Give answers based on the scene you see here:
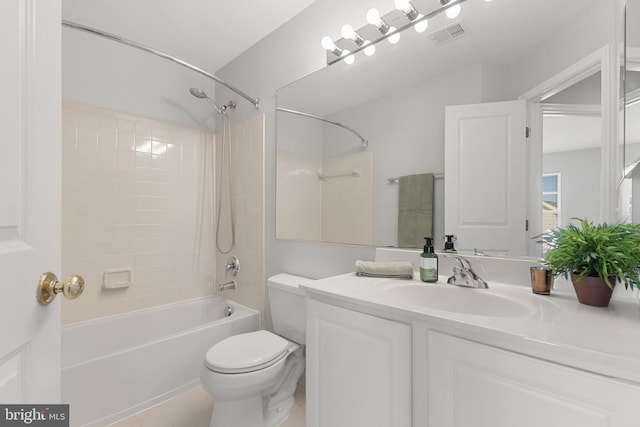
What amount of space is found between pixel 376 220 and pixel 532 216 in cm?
65

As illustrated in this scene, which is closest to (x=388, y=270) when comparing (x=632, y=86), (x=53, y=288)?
(x=632, y=86)

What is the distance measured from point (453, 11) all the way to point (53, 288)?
5.40 feet

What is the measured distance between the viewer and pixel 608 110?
36.2 inches

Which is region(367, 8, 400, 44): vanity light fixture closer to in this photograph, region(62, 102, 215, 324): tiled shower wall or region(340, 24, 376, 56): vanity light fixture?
region(340, 24, 376, 56): vanity light fixture

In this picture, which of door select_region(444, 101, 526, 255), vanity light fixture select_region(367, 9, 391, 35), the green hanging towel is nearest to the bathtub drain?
the green hanging towel

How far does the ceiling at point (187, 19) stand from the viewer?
68.0 inches

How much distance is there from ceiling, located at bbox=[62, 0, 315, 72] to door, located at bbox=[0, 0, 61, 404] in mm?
1386

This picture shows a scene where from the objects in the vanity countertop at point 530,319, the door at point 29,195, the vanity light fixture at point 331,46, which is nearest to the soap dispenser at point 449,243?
the vanity countertop at point 530,319

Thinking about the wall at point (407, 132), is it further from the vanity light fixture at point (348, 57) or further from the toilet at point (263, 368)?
the toilet at point (263, 368)

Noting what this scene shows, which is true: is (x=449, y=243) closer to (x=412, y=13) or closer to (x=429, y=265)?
(x=429, y=265)

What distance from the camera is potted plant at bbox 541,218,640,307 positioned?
0.74 metres

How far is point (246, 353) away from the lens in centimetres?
139

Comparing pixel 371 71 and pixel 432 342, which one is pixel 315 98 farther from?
pixel 432 342

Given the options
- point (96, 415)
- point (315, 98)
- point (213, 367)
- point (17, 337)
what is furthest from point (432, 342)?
point (96, 415)
